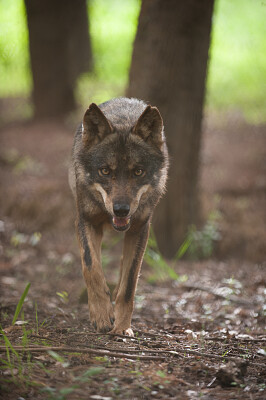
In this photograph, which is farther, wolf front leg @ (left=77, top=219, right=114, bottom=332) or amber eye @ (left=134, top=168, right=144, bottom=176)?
amber eye @ (left=134, top=168, right=144, bottom=176)

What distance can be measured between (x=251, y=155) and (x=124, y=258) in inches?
284

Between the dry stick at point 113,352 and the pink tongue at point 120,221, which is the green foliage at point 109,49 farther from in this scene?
the dry stick at point 113,352

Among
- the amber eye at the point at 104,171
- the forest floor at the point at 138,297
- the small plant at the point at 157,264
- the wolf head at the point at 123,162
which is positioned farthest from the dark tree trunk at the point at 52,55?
the amber eye at the point at 104,171

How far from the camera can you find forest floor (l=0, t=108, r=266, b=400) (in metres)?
3.47

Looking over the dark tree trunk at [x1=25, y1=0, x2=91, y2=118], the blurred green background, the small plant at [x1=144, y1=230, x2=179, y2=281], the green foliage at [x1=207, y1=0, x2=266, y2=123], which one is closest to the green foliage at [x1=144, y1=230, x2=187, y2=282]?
the small plant at [x1=144, y1=230, x2=179, y2=281]

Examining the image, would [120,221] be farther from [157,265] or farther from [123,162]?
[157,265]

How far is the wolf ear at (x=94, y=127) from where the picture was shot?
4.81 metres

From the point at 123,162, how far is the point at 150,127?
512 mm

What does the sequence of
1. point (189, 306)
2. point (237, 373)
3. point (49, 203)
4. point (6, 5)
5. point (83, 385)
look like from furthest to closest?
point (6, 5)
point (49, 203)
point (189, 306)
point (237, 373)
point (83, 385)

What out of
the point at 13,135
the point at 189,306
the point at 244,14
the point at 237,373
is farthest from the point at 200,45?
the point at 244,14

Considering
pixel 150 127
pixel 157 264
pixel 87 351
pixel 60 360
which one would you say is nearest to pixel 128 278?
pixel 87 351

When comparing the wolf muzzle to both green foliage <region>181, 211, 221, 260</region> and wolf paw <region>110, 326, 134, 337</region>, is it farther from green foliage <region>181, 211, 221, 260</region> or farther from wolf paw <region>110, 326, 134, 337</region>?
green foliage <region>181, 211, 221, 260</region>

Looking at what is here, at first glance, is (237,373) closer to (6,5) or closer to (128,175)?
(128,175)

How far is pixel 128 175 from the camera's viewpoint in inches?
186
